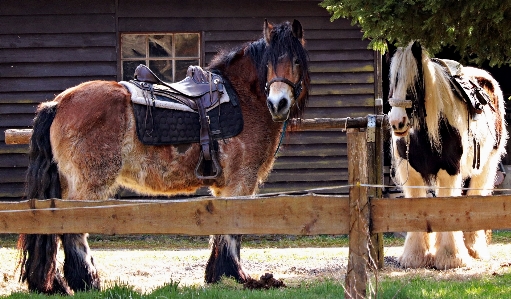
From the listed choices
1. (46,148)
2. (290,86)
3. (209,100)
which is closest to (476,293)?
(290,86)

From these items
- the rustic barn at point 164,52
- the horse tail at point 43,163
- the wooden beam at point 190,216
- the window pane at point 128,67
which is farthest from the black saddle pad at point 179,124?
the window pane at point 128,67

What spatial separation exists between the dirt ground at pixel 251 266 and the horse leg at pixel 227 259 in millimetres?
262

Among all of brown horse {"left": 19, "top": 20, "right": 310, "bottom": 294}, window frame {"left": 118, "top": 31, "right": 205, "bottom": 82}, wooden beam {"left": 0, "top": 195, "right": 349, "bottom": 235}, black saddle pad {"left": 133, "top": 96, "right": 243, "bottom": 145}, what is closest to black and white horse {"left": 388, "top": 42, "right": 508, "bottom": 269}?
brown horse {"left": 19, "top": 20, "right": 310, "bottom": 294}

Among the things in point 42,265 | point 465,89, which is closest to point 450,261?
point 465,89

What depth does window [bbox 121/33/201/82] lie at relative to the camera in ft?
38.9

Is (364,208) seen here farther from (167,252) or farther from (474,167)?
(167,252)

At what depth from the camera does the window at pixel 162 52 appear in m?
11.9

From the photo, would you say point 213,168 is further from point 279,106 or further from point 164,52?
point 164,52

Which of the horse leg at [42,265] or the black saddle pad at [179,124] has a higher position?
the black saddle pad at [179,124]

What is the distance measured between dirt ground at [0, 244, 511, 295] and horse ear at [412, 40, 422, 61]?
2.05 metres

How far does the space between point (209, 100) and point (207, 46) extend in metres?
5.27

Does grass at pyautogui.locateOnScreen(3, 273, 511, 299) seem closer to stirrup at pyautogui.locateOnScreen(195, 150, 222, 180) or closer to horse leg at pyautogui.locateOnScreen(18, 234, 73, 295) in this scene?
horse leg at pyautogui.locateOnScreen(18, 234, 73, 295)

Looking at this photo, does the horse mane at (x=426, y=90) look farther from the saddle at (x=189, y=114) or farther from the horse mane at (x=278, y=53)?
the saddle at (x=189, y=114)

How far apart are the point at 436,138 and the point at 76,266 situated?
3673 millimetres
